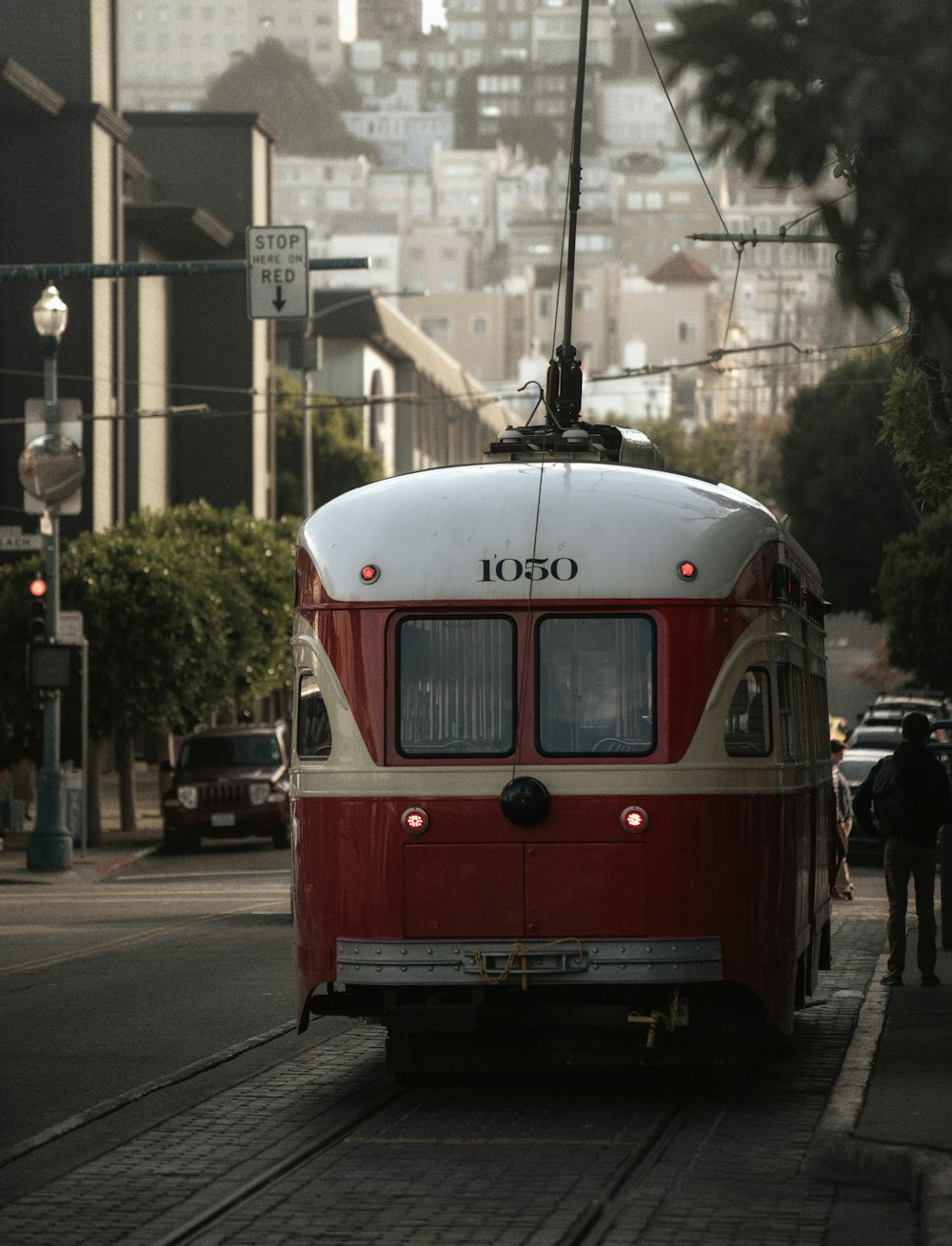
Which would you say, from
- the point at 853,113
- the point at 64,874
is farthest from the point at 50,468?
the point at 853,113

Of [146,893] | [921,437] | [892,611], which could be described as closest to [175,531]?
[892,611]

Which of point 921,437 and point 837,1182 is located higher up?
point 921,437

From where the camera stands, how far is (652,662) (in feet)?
35.7

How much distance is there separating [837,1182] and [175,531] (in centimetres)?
3634

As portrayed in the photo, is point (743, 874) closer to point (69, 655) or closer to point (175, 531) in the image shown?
point (69, 655)

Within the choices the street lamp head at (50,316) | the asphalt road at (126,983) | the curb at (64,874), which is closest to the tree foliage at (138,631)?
the curb at (64,874)

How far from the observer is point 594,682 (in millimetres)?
10906

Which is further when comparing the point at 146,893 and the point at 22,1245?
the point at 146,893

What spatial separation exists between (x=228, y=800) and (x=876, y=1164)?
26.6 m

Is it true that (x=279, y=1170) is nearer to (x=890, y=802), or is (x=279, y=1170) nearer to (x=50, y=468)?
(x=890, y=802)

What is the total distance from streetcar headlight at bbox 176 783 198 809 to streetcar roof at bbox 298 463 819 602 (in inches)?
941

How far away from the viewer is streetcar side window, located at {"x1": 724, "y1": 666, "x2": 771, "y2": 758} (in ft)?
36.0

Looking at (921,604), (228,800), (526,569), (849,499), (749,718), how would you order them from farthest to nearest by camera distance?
(849,499), (921,604), (228,800), (749,718), (526,569)

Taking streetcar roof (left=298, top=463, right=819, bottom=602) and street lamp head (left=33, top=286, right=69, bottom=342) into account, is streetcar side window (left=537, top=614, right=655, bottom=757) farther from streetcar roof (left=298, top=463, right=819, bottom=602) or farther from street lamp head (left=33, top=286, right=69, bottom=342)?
street lamp head (left=33, top=286, right=69, bottom=342)
